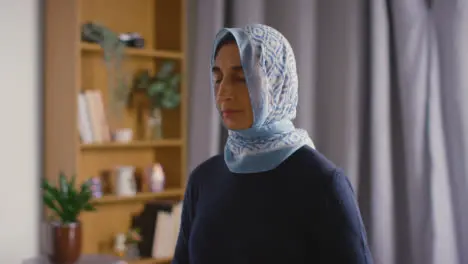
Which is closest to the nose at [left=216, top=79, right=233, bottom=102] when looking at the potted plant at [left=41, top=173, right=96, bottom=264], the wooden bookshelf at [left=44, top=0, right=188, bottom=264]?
the potted plant at [left=41, top=173, right=96, bottom=264]

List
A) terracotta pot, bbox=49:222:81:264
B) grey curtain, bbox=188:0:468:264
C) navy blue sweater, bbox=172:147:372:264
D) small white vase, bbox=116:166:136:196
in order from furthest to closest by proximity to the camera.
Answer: small white vase, bbox=116:166:136:196 → terracotta pot, bbox=49:222:81:264 → grey curtain, bbox=188:0:468:264 → navy blue sweater, bbox=172:147:372:264

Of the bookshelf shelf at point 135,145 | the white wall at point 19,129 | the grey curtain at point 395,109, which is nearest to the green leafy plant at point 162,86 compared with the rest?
the bookshelf shelf at point 135,145

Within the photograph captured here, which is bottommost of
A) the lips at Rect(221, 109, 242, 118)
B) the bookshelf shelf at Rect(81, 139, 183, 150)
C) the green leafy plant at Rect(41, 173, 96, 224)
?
the green leafy plant at Rect(41, 173, 96, 224)

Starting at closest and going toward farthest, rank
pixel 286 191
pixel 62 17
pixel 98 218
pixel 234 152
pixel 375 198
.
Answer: pixel 286 191 → pixel 234 152 → pixel 375 198 → pixel 62 17 → pixel 98 218

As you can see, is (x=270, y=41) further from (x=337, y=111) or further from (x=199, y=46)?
(x=199, y=46)

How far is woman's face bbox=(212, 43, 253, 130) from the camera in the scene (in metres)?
1.21

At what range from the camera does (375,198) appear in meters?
2.01

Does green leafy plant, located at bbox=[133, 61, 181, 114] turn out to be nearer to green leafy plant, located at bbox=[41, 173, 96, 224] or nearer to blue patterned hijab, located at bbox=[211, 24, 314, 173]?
green leafy plant, located at bbox=[41, 173, 96, 224]

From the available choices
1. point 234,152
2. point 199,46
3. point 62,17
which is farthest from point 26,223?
point 234,152

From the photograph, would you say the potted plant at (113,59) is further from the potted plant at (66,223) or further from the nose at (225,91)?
the nose at (225,91)

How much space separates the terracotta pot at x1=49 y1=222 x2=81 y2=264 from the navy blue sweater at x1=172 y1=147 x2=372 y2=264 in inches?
38.3

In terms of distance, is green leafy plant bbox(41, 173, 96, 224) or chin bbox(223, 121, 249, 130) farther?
green leafy plant bbox(41, 173, 96, 224)

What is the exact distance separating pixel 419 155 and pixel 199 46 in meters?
1.17

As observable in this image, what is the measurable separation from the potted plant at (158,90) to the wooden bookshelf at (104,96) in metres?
0.04
